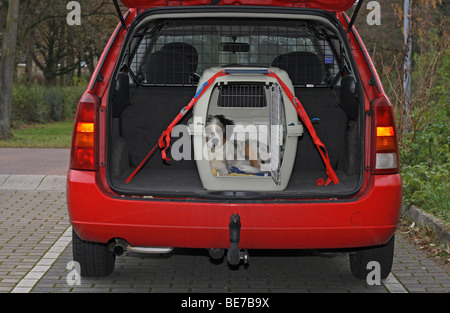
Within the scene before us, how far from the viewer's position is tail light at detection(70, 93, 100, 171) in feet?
14.6

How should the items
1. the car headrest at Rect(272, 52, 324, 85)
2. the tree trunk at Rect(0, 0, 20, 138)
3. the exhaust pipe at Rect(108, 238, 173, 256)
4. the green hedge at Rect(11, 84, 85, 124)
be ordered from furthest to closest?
1. the green hedge at Rect(11, 84, 85, 124)
2. the tree trunk at Rect(0, 0, 20, 138)
3. the car headrest at Rect(272, 52, 324, 85)
4. the exhaust pipe at Rect(108, 238, 173, 256)

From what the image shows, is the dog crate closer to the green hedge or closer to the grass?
the grass

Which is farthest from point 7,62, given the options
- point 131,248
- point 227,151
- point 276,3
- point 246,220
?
point 246,220

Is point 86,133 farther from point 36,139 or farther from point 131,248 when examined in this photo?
point 36,139

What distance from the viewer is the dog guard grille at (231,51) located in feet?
18.2

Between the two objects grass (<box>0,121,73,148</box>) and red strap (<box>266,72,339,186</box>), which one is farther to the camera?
grass (<box>0,121,73,148</box>)

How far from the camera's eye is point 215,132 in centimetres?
488

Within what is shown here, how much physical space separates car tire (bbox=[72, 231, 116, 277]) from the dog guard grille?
1.37m

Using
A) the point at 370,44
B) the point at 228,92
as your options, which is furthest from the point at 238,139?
the point at 370,44

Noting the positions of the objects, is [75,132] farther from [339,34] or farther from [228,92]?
[339,34]

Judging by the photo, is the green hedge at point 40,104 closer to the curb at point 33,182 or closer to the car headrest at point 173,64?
the curb at point 33,182

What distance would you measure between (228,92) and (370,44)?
23766 millimetres

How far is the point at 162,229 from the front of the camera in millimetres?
4352

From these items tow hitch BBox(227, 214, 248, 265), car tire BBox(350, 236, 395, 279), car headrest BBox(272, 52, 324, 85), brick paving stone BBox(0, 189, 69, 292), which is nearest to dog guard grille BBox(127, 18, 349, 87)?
car headrest BBox(272, 52, 324, 85)
